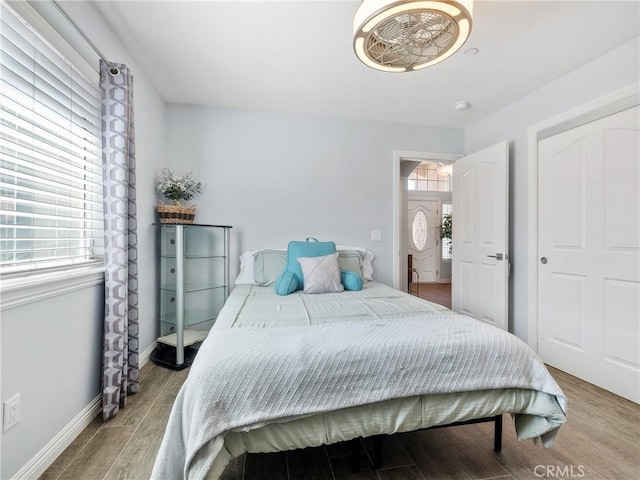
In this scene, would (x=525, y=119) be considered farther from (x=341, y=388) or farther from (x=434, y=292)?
(x=434, y=292)


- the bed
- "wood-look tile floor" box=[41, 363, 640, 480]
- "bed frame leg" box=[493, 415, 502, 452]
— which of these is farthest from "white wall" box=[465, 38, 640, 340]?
the bed

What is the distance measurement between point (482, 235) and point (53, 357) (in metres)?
3.42

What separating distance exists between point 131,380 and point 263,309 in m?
1.05

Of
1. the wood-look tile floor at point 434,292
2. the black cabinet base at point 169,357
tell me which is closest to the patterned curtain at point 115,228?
the black cabinet base at point 169,357

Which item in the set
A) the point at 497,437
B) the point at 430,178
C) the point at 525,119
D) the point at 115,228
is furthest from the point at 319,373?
the point at 430,178

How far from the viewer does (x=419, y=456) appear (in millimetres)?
1380

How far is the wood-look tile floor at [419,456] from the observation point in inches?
49.9

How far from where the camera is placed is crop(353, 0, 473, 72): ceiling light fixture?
125 cm

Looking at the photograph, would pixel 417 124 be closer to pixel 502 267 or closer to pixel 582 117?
pixel 582 117

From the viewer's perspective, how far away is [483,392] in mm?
1217

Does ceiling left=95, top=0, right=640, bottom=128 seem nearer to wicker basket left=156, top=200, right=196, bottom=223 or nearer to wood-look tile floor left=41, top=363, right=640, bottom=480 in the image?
wicker basket left=156, top=200, right=196, bottom=223

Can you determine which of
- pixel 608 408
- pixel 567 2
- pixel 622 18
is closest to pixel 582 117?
pixel 622 18

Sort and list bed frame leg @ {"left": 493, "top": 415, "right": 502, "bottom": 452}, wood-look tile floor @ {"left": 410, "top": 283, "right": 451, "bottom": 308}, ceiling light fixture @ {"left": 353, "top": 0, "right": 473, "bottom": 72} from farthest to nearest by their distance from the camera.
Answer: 1. wood-look tile floor @ {"left": 410, "top": 283, "right": 451, "bottom": 308}
2. bed frame leg @ {"left": 493, "top": 415, "right": 502, "bottom": 452}
3. ceiling light fixture @ {"left": 353, "top": 0, "right": 473, "bottom": 72}

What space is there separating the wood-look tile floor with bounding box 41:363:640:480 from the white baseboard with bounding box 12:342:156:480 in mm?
30
